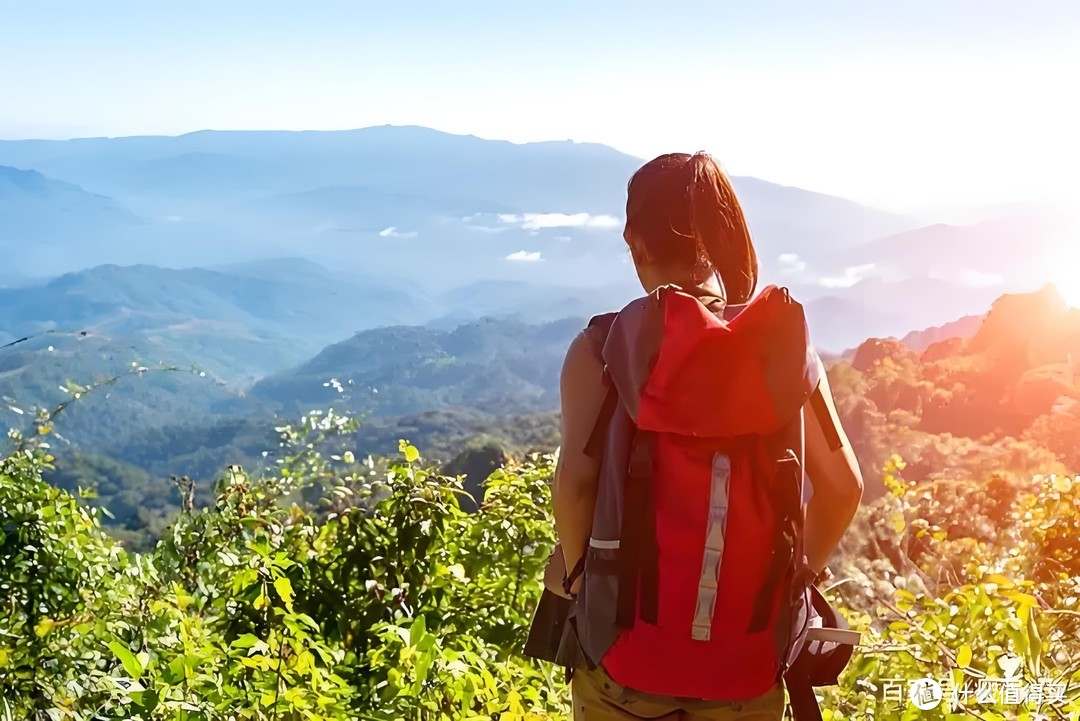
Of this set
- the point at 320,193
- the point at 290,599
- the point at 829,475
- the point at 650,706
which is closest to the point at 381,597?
the point at 290,599

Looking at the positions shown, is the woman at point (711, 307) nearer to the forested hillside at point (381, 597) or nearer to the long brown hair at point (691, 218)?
the long brown hair at point (691, 218)

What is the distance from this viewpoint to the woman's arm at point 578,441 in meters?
1.12

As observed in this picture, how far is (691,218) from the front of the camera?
3.67ft

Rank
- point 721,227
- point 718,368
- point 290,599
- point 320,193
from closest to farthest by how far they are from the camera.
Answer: point 718,368, point 721,227, point 290,599, point 320,193

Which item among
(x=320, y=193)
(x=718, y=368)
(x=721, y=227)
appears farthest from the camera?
(x=320, y=193)

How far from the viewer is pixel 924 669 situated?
1.72 m

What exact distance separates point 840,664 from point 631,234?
68 cm

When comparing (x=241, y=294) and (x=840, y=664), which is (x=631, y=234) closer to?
(x=840, y=664)

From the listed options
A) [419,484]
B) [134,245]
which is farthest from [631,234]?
[134,245]

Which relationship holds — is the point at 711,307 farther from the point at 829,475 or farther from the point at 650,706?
the point at 650,706

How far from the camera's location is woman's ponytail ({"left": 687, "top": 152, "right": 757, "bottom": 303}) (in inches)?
44.1

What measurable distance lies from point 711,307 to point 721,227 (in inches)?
4.5

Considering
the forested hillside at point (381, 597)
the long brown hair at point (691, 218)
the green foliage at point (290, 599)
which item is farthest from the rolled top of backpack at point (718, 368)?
the green foliage at point (290, 599)

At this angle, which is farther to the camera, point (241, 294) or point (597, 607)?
point (241, 294)
